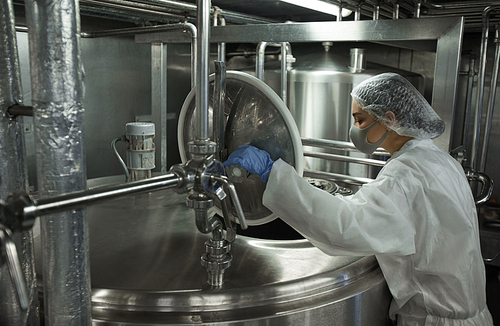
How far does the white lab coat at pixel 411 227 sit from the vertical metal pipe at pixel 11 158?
576mm

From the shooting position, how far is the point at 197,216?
98cm

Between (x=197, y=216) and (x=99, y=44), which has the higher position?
(x=99, y=44)

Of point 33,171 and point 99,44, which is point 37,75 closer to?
point 33,171

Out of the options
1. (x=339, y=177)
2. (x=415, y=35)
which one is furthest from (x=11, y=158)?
(x=339, y=177)

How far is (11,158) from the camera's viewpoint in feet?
2.65

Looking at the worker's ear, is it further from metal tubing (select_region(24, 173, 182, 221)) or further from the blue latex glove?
metal tubing (select_region(24, 173, 182, 221))

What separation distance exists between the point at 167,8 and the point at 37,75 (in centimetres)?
163

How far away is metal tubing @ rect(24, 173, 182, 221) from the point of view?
0.58 meters

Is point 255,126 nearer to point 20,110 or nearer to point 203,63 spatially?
point 203,63

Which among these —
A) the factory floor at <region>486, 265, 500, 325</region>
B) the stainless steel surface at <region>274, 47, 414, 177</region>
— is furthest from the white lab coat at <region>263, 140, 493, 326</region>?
the factory floor at <region>486, 265, 500, 325</region>

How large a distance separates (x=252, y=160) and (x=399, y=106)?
20.1 inches

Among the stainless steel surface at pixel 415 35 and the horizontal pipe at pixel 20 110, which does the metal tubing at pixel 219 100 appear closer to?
the horizontal pipe at pixel 20 110

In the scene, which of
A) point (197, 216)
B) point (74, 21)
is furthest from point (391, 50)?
point (74, 21)

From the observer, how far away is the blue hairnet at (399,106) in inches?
51.1
